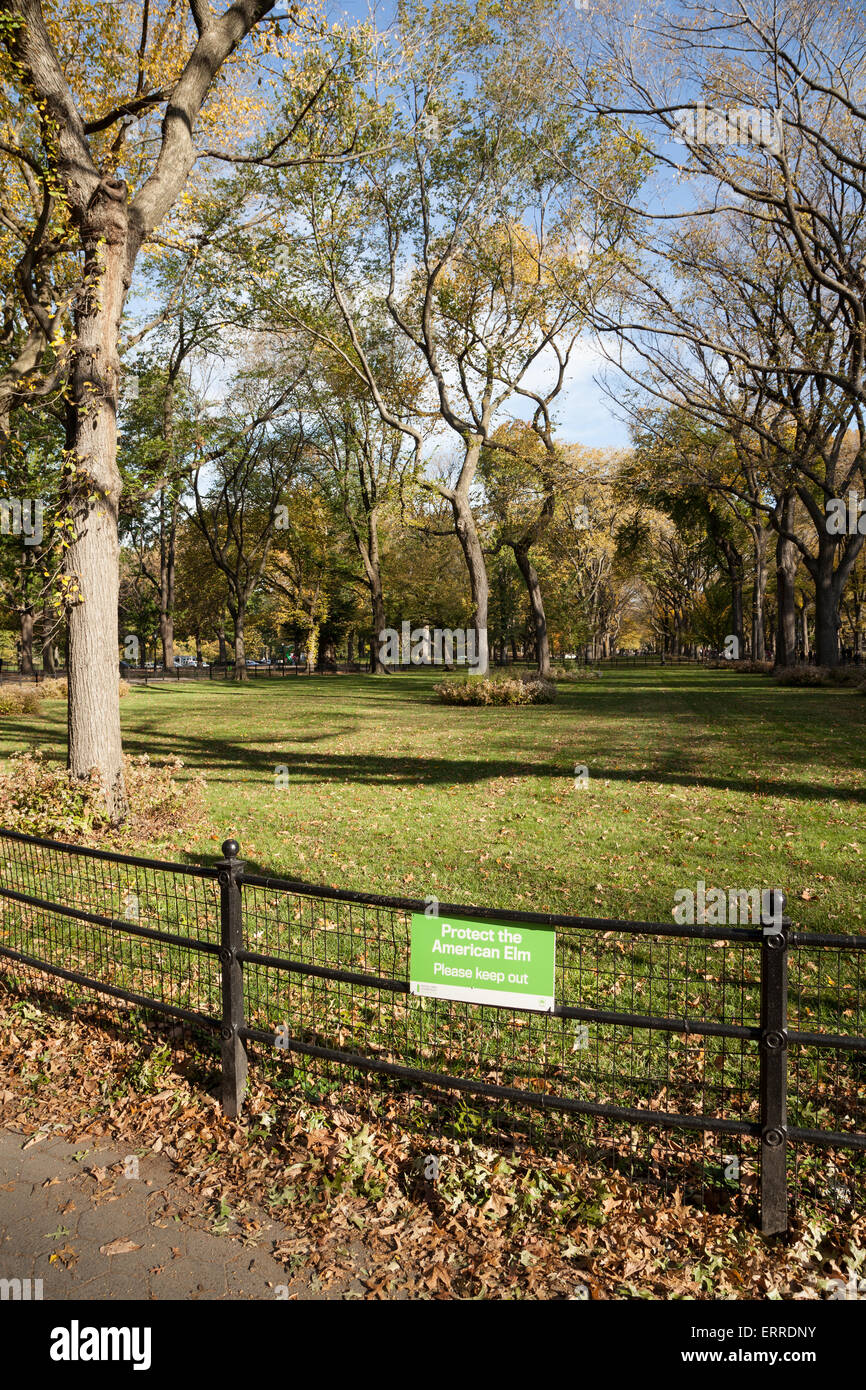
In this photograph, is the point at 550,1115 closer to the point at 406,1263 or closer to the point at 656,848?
the point at 406,1263

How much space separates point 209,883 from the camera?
287 inches

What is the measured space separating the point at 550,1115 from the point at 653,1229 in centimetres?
88

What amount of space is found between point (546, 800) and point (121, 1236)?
317 inches

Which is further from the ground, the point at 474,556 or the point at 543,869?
the point at 474,556

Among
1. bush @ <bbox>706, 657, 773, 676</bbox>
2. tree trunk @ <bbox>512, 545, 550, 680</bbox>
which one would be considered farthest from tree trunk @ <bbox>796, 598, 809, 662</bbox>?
tree trunk @ <bbox>512, 545, 550, 680</bbox>

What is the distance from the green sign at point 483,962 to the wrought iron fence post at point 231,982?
3.20 feet

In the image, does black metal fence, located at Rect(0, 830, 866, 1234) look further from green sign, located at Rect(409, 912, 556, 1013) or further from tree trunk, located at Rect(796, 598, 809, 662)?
tree trunk, located at Rect(796, 598, 809, 662)

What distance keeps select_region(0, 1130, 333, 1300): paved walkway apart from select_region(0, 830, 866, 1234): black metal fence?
0.69m

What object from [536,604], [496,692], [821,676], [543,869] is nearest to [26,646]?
[536,604]

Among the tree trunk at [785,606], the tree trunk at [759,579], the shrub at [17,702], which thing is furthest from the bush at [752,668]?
the shrub at [17,702]

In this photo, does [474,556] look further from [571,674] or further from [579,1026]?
[579,1026]

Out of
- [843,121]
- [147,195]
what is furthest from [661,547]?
[147,195]

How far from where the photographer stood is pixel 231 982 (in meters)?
4.03

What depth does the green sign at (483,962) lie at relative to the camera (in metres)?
3.40
